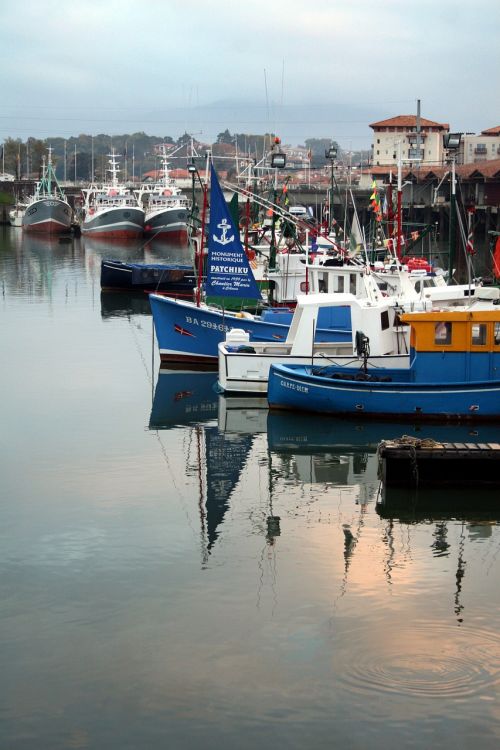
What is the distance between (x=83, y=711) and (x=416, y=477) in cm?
970

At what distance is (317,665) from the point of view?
13.2 metres

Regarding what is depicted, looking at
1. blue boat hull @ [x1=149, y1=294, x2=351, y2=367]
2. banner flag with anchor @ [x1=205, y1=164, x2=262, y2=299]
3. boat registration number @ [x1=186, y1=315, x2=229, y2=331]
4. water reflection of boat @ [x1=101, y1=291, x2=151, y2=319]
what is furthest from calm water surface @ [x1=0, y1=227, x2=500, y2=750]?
water reflection of boat @ [x1=101, y1=291, x2=151, y2=319]

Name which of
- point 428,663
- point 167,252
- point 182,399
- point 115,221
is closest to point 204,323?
point 182,399

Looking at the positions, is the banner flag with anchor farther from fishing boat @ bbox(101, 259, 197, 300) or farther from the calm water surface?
fishing boat @ bbox(101, 259, 197, 300)

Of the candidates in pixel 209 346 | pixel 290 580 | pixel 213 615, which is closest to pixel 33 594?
pixel 213 615

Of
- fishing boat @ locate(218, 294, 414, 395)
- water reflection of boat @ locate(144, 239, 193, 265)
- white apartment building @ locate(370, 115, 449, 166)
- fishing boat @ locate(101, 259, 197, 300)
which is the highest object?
white apartment building @ locate(370, 115, 449, 166)

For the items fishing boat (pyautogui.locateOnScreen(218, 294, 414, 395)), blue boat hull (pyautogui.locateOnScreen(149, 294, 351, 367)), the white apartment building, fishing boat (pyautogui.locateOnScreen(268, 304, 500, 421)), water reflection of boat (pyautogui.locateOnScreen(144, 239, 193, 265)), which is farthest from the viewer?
the white apartment building

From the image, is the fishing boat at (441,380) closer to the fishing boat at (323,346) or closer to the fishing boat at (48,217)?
the fishing boat at (323,346)

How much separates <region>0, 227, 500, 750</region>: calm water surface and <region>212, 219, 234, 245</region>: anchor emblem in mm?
4831

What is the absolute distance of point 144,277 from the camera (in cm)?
5403

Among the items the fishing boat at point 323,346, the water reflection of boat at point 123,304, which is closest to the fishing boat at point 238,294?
the fishing boat at point 323,346

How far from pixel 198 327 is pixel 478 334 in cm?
1043

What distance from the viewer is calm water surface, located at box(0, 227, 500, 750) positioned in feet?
39.6

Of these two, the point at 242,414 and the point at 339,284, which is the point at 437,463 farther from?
the point at 339,284
